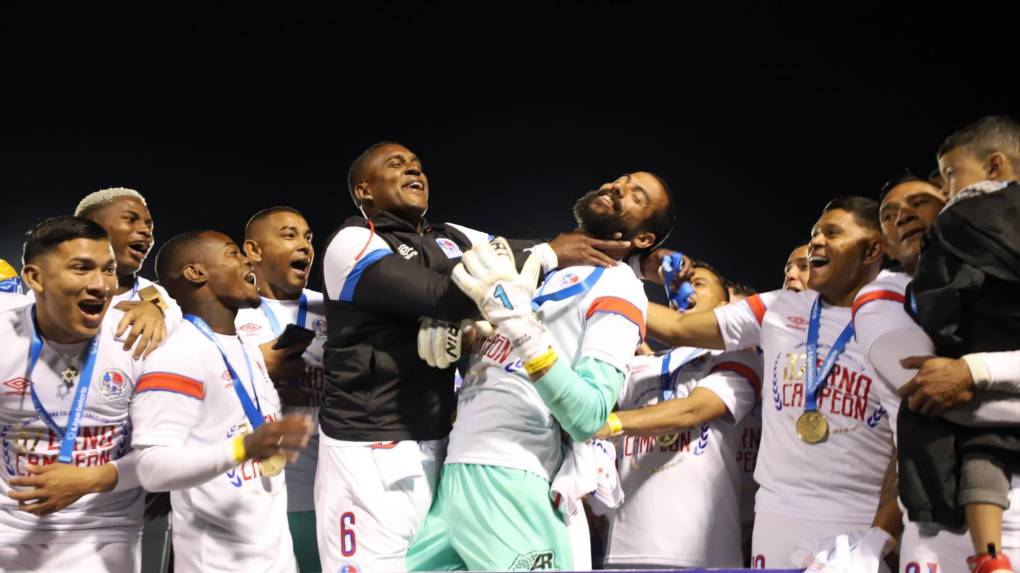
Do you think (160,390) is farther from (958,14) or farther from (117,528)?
(958,14)

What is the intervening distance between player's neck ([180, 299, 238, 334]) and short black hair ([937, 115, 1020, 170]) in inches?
87.0

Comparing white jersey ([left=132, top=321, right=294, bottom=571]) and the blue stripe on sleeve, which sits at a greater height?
the blue stripe on sleeve

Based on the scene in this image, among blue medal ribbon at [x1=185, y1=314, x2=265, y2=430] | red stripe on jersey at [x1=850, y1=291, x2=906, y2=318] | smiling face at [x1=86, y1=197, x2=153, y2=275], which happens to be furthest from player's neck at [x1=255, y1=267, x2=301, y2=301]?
red stripe on jersey at [x1=850, y1=291, x2=906, y2=318]

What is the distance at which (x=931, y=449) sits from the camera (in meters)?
2.33

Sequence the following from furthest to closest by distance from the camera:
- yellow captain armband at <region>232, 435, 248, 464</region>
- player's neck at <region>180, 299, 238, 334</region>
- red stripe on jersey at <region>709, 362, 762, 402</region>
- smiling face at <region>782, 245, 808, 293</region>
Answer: smiling face at <region>782, 245, 808, 293</region>, red stripe on jersey at <region>709, 362, 762, 402</region>, player's neck at <region>180, 299, 238, 334</region>, yellow captain armband at <region>232, 435, 248, 464</region>

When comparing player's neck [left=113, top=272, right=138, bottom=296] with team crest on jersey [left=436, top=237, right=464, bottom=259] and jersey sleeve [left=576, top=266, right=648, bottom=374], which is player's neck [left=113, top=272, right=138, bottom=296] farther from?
jersey sleeve [left=576, top=266, right=648, bottom=374]

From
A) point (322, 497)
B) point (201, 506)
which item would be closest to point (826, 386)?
point (322, 497)

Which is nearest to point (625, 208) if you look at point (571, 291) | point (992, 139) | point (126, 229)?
point (571, 291)

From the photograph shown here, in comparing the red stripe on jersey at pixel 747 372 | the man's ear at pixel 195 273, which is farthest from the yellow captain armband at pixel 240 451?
the red stripe on jersey at pixel 747 372

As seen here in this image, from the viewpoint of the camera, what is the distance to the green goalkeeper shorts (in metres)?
2.56

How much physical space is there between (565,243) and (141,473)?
134 cm

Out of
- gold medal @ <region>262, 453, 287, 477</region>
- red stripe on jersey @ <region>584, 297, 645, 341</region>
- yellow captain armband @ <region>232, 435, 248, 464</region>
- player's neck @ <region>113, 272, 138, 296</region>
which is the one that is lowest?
gold medal @ <region>262, 453, 287, 477</region>

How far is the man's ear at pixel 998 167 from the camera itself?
8.41 ft

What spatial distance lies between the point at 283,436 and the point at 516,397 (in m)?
0.61
